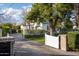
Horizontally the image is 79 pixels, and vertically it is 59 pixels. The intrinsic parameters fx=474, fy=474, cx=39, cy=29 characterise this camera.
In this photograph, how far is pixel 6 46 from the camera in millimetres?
6699

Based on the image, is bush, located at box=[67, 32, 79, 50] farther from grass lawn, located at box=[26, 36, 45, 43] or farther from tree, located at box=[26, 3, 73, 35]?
grass lawn, located at box=[26, 36, 45, 43]

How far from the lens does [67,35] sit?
265 inches

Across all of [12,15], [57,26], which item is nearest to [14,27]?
[12,15]

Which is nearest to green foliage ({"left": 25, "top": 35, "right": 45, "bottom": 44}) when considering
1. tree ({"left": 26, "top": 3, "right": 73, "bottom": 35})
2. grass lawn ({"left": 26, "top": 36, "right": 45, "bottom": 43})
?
grass lawn ({"left": 26, "top": 36, "right": 45, "bottom": 43})

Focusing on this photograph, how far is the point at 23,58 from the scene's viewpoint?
6.69 meters

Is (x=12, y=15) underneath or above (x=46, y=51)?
above

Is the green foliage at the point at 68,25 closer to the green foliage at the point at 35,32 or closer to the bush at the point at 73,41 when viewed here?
the bush at the point at 73,41

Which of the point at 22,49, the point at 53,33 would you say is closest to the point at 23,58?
the point at 22,49

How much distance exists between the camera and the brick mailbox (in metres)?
6.69

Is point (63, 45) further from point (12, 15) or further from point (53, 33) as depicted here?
point (12, 15)

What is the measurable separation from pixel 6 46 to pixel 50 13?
0.78m

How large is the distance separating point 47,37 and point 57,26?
213 millimetres

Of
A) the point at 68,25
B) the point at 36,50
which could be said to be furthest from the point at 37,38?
the point at 68,25

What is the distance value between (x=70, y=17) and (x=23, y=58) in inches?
34.8
